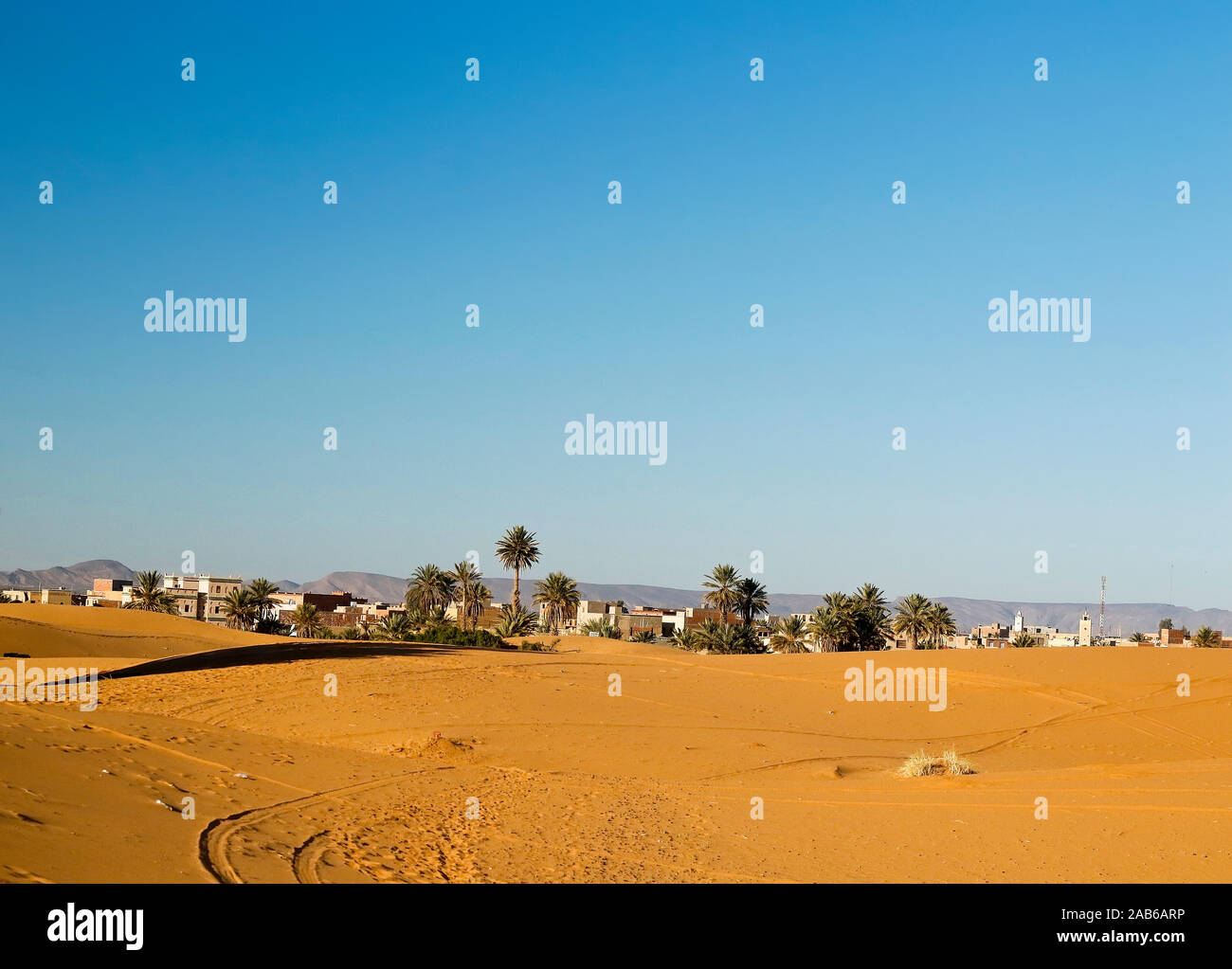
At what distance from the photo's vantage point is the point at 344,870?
35.1 ft

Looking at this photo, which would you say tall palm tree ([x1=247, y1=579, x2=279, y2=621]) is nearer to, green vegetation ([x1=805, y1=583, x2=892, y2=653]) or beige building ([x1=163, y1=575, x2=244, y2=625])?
beige building ([x1=163, y1=575, x2=244, y2=625])

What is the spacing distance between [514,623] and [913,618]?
32051 millimetres

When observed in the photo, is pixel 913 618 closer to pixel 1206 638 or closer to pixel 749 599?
pixel 749 599

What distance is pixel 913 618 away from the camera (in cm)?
8100

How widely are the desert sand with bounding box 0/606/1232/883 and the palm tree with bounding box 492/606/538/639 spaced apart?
31058 mm

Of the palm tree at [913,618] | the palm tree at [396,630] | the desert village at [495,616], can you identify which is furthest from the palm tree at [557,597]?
the palm tree at [913,618]

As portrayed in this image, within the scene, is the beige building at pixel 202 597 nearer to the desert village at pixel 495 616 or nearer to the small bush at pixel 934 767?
the desert village at pixel 495 616

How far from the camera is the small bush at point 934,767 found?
65.4 ft

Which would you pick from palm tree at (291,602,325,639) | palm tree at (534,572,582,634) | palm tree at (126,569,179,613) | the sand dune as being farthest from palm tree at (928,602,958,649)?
palm tree at (126,569,179,613)

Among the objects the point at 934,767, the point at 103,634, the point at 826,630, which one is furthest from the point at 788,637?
the point at 934,767

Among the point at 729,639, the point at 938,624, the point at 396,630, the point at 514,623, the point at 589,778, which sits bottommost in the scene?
the point at 729,639

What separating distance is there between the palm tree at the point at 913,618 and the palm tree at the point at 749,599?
10.6 m
